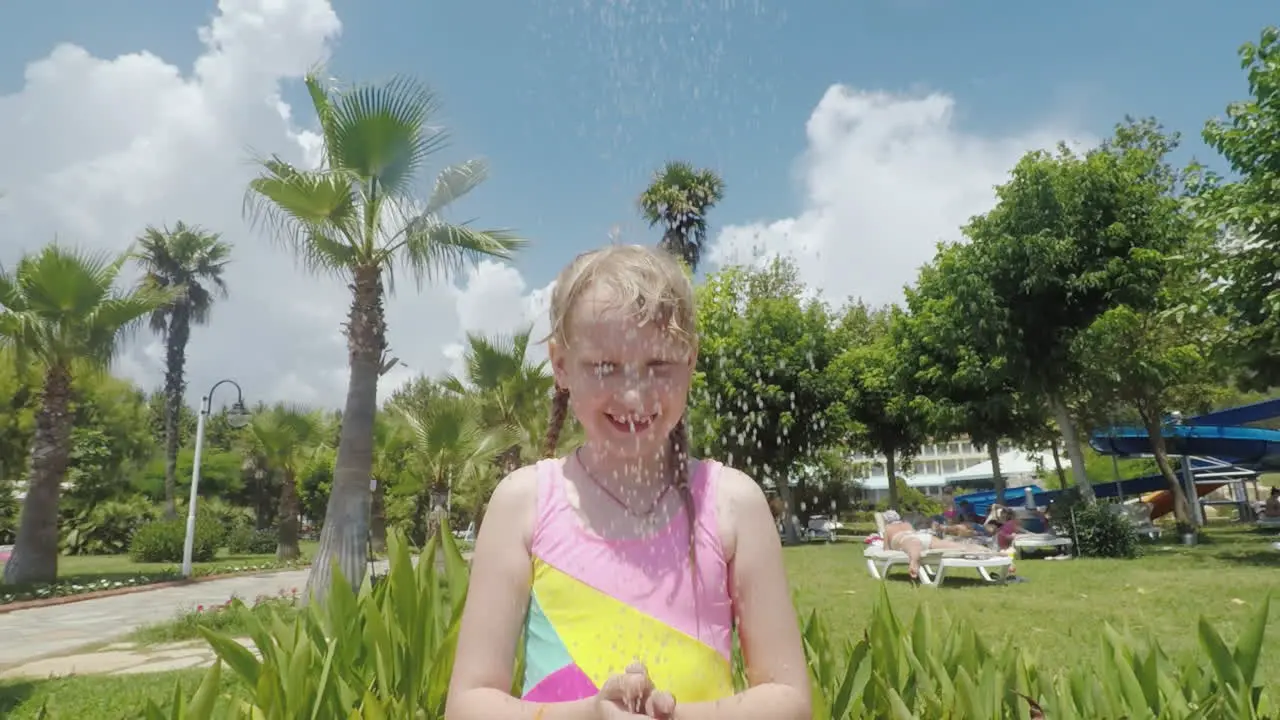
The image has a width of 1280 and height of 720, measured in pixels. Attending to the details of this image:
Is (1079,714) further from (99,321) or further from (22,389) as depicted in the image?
(22,389)

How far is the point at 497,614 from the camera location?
1212 millimetres

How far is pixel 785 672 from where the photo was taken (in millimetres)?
1217

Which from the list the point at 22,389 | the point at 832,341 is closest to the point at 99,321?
the point at 22,389

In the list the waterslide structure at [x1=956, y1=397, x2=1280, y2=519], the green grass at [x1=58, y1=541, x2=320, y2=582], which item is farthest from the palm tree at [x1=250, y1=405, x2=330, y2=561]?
the waterslide structure at [x1=956, y1=397, x2=1280, y2=519]

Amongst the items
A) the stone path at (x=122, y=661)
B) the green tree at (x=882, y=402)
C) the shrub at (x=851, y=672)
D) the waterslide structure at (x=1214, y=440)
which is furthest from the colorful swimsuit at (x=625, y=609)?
the waterslide structure at (x=1214, y=440)

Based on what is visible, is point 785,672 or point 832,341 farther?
point 832,341

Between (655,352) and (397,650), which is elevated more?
(655,352)

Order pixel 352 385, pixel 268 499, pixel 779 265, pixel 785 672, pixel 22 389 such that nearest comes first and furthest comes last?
1. pixel 785 672
2. pixel 352 385
3. pixel 22 389
4. pixel 779 265
5. pixel 268 499

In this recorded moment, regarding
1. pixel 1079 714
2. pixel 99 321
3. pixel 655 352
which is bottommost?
pixel 1079 714

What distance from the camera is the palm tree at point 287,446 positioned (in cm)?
2453

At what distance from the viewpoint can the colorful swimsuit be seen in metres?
1.19

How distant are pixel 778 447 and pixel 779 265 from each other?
8.57m

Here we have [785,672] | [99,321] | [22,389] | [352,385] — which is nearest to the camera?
[785,672]

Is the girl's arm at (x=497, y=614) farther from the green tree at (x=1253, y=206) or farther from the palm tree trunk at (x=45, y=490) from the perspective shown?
the palm tree trunk at (x=45, y=490)
